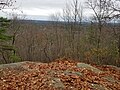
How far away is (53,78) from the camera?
859 cm

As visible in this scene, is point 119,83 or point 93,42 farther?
point 93,42

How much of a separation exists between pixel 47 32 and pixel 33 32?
237cm

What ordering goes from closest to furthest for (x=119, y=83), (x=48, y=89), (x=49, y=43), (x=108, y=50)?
(x=48, y=89), (x=119, y=83), (x=108, y=50), (x=49, y=43)

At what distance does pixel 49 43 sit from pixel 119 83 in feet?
78.9

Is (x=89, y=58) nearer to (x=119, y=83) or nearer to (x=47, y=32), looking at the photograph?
(x=47, y=32)

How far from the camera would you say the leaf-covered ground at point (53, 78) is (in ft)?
27.1

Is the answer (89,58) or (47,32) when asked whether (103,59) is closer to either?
(89,58)

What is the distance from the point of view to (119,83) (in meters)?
9.73

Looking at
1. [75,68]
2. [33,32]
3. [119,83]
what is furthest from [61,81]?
[33,32]

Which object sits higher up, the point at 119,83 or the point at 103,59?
the point at 119,83

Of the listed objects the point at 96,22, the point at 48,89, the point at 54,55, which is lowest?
the point at 54,55

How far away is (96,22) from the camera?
1177 inches

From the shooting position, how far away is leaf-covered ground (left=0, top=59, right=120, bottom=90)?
8.26 meters

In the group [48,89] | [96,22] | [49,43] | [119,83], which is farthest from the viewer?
[49,43]
